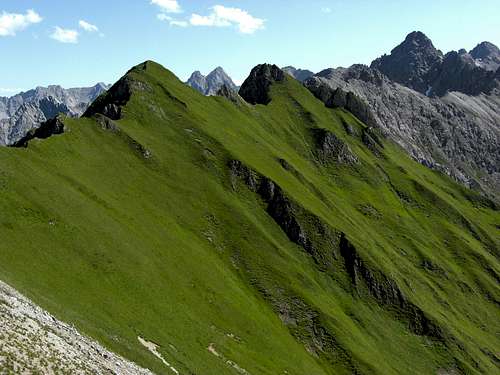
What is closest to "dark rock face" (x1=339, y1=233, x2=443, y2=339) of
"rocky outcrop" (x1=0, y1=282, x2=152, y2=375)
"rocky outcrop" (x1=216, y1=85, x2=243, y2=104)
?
"rocky outcrop" (x1=0, y1=282, x2=152, y2=375)

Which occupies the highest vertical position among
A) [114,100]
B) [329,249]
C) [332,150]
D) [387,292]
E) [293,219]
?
[332,150]

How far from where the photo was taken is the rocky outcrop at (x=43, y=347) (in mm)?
32219

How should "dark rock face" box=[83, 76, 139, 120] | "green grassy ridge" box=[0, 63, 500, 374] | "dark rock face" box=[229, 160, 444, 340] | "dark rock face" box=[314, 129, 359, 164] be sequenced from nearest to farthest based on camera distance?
Answer: 1. "green grassy ridge" box=[0, 63, 500, 374]
2. "dark rock face" box=[229, 160, 444, 340]
3. "dark rock face" box=[83, 76, 139, 120]
4. "dark rock face" box=[314, 129, 359, 164]

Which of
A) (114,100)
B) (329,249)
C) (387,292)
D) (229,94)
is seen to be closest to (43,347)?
(329,249)

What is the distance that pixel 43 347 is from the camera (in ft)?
117

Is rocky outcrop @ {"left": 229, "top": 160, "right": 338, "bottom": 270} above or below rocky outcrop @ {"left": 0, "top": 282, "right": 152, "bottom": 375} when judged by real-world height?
above

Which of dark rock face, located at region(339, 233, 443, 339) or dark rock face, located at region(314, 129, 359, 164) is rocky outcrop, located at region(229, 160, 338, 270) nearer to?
dark rock face, located at region(339, 233, 443, 339)

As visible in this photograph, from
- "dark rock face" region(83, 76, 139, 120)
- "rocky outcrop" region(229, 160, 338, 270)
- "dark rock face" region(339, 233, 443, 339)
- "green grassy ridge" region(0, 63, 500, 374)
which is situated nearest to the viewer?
"green grassy ridge" region(0, 63, 500, 374)

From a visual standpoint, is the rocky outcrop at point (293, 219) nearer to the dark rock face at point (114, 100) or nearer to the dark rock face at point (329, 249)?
the dark rock face at point (329, 249)

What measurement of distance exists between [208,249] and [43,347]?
6706 cm

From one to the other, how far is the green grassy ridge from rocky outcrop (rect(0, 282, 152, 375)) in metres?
4.39

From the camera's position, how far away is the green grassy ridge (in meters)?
66.4

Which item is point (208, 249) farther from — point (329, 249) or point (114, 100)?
point (114, 100)

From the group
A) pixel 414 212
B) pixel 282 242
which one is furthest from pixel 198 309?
pixel 414 212
